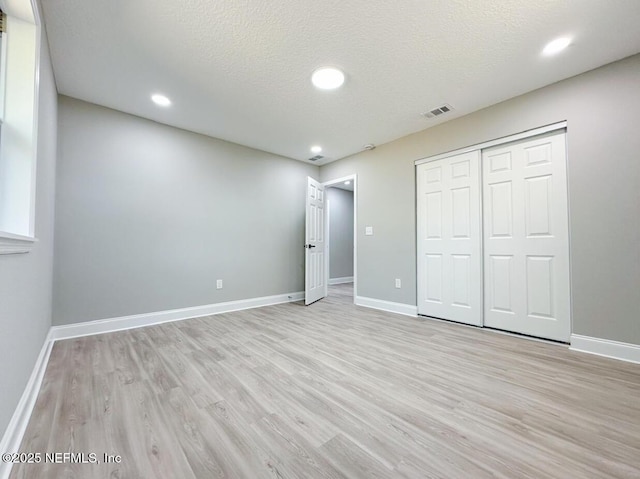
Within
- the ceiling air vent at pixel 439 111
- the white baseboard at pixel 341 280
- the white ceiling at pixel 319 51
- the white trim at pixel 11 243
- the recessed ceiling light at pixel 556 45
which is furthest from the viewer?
the white baseboard at pixel 341 280

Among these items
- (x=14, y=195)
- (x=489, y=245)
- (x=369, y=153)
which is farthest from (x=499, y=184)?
(x=14, y=195)

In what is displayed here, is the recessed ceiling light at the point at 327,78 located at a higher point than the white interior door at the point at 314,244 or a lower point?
higher

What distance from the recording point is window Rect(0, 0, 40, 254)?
1.40 meters

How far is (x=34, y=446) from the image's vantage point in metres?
1.19

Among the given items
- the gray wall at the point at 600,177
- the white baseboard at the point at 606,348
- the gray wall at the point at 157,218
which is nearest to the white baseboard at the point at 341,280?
the gray wall at the point at 157,218

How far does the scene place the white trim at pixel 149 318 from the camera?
263 cm

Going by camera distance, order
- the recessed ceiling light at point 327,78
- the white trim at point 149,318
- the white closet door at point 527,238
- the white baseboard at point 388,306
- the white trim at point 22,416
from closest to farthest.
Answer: the white trim at point 22,416 < the recessed ceiling light at point 327,78 < the white closet door at point 527,238 < the white trim at point 149,318 < the white baseboard at point 388,306

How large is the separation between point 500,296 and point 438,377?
1.55m

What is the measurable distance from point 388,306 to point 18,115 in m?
3.96

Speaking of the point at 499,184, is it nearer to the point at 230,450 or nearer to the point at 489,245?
the point at 489,245

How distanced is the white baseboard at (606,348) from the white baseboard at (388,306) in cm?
156

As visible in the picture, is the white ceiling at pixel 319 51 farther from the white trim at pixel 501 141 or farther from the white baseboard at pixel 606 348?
the white baseboard at pixel 606 348

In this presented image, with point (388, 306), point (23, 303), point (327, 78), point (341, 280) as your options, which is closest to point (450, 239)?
point (388, 306)

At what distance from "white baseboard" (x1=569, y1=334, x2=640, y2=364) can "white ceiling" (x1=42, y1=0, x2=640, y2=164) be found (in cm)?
236
